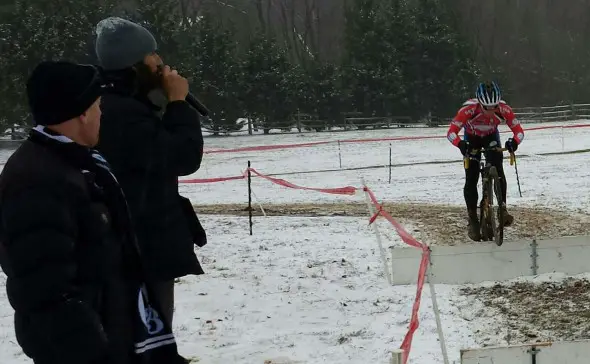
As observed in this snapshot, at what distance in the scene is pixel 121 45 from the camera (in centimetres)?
298

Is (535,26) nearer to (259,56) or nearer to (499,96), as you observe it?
(259,56)

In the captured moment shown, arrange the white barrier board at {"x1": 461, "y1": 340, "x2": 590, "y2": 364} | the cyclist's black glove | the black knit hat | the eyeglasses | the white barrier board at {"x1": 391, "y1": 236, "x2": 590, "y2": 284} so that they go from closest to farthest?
Answer: the black knit hat, the white barrier board at {"x1": 461, "y1": 340, "x2": 590, "y2": 364}, the white barrier board at {"x1": 391, "y1": 236, "x2": 590, "y2": 284}, the eyeglasses, the cyclist's black glove

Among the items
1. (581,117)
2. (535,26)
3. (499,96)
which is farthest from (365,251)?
(535,26)

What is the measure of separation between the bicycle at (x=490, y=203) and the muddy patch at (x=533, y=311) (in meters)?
1.42

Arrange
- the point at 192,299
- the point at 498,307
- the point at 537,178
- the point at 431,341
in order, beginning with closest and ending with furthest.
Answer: the point at 431,341, the point at 498,307, the point at 192,299, the point at 537,178

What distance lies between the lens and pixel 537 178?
59.3 ft

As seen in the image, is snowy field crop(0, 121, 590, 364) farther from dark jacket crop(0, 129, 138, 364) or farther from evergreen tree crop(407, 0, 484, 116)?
evergreen tree crop(407, 0, 484, 116)

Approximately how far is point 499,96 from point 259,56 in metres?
37.3

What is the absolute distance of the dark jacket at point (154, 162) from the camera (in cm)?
295

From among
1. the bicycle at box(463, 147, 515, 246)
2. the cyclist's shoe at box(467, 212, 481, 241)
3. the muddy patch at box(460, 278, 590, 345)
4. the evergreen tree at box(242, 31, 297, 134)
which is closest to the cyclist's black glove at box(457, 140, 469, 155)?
the bicycle at box(463, 147, 515, 246)

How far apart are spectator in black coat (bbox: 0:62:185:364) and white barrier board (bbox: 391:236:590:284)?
522cm

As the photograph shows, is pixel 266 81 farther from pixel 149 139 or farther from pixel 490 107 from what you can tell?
pixel 149 139

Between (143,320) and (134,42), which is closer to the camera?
(143,320)

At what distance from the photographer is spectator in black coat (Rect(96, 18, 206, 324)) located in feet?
9.69
